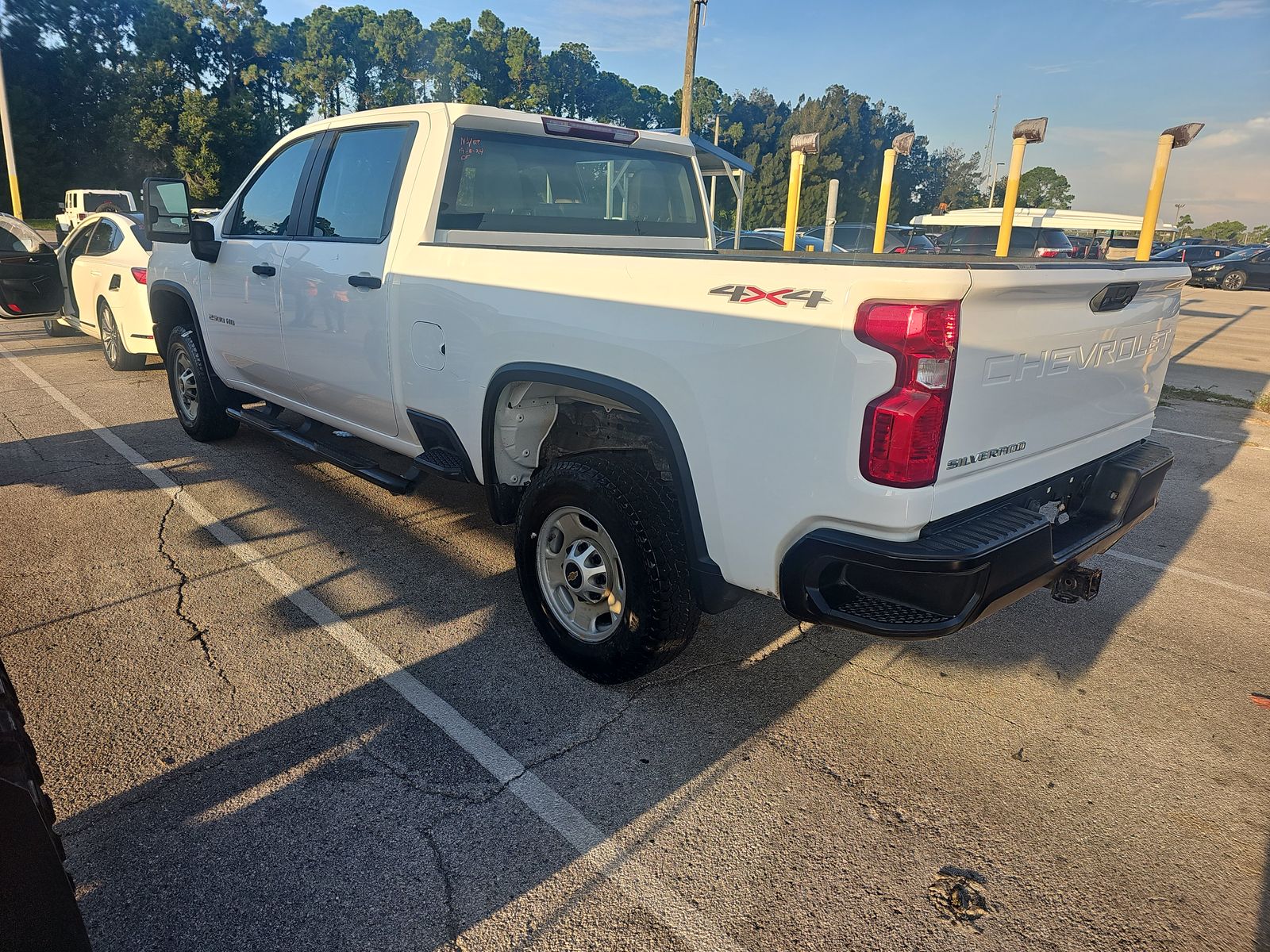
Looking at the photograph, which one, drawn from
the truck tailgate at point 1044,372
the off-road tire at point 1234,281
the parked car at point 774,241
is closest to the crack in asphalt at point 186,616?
the truck tailgate at point 1044,372

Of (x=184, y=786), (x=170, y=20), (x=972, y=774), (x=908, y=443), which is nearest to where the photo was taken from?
(x=908, y=443)

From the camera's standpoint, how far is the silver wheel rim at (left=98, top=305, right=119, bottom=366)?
27.9 feet

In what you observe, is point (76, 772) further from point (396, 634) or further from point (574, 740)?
point (574, 740)

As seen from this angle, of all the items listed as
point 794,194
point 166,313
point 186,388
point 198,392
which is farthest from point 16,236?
point 794,194

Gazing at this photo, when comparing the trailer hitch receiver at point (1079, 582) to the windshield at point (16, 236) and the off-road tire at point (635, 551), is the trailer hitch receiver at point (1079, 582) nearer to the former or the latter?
the off-road tire at point (635, 551)

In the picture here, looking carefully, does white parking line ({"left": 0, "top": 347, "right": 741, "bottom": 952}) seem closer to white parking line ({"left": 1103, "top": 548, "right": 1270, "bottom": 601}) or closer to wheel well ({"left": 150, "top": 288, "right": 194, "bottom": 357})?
wheel well ({"left": 150, "top": 288, "right": 194, "bottom": 357})

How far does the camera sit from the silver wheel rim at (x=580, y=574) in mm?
3066

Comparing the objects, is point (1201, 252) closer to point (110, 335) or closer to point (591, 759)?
point (110, 335)

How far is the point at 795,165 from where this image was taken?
10352mm

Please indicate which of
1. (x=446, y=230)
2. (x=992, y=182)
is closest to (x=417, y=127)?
(x=446, y=230)

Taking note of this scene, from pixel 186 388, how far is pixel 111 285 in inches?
118

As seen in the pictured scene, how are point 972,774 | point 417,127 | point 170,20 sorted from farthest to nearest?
point 170,20 → point 417,127 → point 972,774

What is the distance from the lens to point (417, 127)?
3.83 m

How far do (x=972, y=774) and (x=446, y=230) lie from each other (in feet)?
10.1
